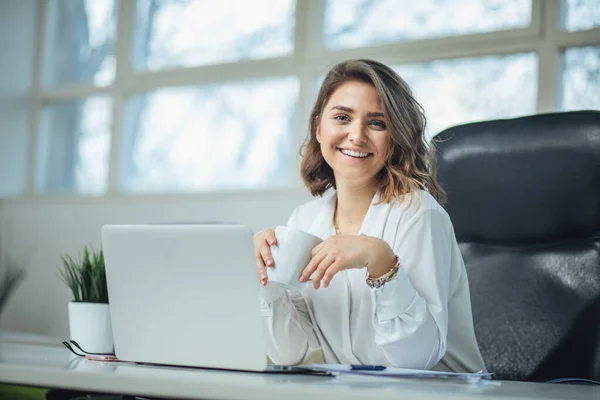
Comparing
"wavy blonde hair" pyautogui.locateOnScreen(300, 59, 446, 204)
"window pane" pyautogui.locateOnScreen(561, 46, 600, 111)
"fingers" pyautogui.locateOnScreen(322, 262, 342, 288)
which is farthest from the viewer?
"window pane" pyautogui.locateOnScreen(561, 46, 600, 111)

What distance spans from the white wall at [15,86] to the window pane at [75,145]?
0.33 feet

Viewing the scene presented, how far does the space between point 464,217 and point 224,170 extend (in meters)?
1.78

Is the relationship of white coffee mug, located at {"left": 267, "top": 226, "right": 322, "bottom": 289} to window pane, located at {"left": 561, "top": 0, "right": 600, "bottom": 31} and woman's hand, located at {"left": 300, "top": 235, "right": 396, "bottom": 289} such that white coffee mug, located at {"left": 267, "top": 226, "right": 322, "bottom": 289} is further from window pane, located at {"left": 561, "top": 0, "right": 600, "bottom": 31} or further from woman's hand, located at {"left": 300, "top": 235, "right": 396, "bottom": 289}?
window pane, located at {"left": 561, "top": 0, "right": 600, "bottom": 31}

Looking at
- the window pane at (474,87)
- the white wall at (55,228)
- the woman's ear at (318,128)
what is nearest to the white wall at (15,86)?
the white wall at (55,228)

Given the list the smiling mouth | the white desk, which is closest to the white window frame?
the smiling mouth

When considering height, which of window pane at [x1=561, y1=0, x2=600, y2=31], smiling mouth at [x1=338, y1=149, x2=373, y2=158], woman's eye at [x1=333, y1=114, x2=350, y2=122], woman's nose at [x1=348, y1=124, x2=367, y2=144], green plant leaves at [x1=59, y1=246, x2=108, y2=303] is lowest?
green plant leaves at [x1=59, y1=246, x2=108, y2=303]

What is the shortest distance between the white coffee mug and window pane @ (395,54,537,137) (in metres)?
1.84

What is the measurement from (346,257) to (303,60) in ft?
7.13

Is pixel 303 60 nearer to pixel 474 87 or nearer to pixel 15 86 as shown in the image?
pixel 474 87

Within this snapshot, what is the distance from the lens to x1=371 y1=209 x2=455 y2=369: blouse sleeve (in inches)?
49.1

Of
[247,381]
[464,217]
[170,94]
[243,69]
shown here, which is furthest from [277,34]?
[247,381]

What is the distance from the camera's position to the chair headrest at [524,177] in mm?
1666

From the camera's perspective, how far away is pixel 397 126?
1.49 m

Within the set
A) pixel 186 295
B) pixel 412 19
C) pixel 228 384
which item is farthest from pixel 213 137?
pixel 228 384
